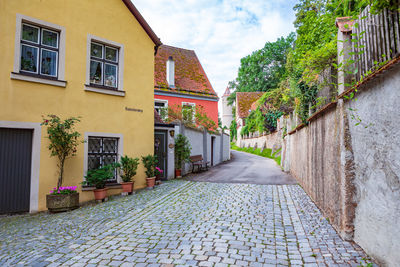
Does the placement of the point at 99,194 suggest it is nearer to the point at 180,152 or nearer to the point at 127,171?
the point at 127,171

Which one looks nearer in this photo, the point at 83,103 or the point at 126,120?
the point at 83,103

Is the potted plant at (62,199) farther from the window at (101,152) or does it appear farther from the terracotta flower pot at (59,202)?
the window at (101,152)

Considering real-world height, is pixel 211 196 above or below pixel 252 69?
below

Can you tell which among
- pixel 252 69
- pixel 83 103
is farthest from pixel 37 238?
pixel 252 69

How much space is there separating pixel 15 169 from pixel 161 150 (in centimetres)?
585

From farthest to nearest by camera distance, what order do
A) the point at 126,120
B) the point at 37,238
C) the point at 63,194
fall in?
the point at 126,120
the point at 63,194
the point at 37,238

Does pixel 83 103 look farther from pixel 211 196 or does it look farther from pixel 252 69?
pixel 252 69

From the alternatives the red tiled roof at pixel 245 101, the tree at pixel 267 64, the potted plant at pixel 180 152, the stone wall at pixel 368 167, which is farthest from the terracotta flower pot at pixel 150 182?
the tree at pixel 267 64

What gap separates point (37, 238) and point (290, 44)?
46378mm

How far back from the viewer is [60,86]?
7.55 meters

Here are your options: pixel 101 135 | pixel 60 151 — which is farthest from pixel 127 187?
pixel 60 151

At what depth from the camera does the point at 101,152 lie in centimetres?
859

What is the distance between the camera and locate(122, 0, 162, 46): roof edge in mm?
9255

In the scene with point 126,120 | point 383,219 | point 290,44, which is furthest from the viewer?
point 290,44
